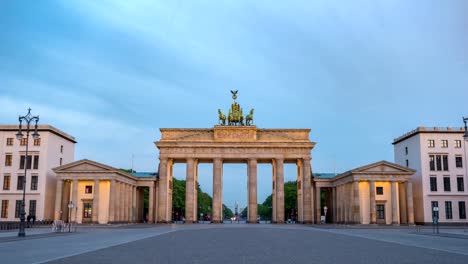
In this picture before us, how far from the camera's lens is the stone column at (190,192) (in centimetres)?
9069

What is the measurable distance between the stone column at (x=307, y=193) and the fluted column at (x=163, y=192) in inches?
1014

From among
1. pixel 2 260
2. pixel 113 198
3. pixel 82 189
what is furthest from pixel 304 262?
pixel 82 189

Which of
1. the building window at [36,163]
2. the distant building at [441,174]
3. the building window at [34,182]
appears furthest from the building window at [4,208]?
the distant building at [441,174]

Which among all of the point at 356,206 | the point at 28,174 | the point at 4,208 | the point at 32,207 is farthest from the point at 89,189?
the point at 356,206

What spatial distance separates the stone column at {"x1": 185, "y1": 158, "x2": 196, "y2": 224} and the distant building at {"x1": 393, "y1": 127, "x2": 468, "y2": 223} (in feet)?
133

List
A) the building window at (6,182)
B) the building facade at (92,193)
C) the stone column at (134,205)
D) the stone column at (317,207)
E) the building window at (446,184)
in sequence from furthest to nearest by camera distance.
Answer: the stone column at (317,207) → the stone column at (134,205) → the building window at (446,184) → the building window at (6,182) → the building facade at (92,193)

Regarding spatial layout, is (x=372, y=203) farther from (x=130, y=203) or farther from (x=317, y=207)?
(x=130, y=203)

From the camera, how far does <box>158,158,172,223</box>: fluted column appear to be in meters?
90.2

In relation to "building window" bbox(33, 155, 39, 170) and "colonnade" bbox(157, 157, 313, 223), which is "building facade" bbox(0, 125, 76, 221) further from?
"colonnade" bbox(157, 157, 313, 223)

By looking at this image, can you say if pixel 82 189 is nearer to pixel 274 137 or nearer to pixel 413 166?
pixel 274 137

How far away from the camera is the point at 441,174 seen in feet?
270

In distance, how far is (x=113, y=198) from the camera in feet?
259

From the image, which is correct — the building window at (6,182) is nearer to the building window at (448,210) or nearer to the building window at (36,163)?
→ the building window at (36,163)

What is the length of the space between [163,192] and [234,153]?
15189mm
